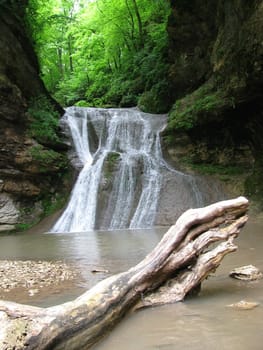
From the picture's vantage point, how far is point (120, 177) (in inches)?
624

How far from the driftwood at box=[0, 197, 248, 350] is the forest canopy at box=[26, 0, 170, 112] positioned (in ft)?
55.5

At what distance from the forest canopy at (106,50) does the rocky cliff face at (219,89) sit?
8.31 feet

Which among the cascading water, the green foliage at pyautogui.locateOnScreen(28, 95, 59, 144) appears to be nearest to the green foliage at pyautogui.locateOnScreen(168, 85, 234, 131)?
the cascading water

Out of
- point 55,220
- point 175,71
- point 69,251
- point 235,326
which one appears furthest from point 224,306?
point 175,71

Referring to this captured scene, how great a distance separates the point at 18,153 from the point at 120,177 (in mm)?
3976

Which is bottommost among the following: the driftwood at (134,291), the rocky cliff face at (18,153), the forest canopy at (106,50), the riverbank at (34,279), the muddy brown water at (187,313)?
the riverbank at (34,279)

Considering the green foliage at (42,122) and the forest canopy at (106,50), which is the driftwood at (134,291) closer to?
the green foliage at (42,122)

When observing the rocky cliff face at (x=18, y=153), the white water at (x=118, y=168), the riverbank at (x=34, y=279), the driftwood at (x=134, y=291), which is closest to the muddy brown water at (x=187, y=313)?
the riverbank at (x=34, y=279)

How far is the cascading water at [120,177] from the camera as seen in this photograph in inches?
562

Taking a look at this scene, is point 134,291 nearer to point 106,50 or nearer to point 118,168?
point 118,168

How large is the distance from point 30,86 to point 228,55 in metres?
8.31

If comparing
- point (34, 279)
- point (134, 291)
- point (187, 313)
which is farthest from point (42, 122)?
point (187, 313)

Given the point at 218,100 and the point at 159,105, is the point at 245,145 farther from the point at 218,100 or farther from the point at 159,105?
the point at 159,105

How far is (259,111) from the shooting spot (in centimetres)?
1507
